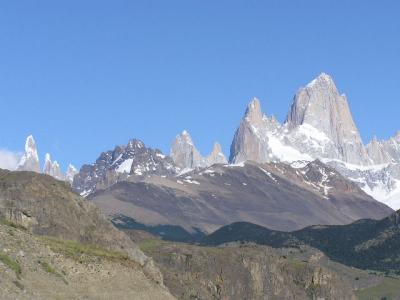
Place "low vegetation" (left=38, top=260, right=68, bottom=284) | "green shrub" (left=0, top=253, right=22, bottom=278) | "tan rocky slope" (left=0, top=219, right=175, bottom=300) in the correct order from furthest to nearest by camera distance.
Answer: "low vegetation" (left=38, top=260, right=68, bottom=284)
"green shrub" (left=0, top=253, right=22, bottom=278)
"tan rocky slope" (left=0, top=219, right=175, bottom=300)

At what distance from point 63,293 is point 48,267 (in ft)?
17.3

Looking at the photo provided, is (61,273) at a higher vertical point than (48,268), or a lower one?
higher

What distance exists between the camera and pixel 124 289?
133750 millimetres

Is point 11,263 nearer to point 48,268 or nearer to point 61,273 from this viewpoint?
point 48,268

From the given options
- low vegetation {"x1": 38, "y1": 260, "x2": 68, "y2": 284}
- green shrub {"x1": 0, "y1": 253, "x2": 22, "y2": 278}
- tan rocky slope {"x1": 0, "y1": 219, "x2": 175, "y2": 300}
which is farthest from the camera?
low vegetation {"x1": 38, "y1": 260, "x2": 68, "y2": 284}

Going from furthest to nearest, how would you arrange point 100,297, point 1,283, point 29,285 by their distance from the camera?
1. point 100,297
2. point 29,285
3. point 1,283

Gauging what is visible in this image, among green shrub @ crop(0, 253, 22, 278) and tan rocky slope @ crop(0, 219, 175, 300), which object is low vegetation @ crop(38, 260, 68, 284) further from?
green shrub @ crop(0, 253, 22, 278)

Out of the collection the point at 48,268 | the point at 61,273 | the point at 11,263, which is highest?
the point at 61,273

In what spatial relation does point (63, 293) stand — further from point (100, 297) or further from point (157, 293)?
point (157, 293)

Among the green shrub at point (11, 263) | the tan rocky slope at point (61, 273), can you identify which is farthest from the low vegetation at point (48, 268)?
the green shrub at point (11, 263)

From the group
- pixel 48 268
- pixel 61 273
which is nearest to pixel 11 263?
pixel 48 268

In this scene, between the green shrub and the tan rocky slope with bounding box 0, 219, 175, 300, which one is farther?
the green shrub

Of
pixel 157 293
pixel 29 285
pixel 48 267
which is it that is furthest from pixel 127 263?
pixel 29 285

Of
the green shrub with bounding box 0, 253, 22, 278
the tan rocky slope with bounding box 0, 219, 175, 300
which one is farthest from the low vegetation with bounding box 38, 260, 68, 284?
the green shrub with bounding box 0, 253, 22, 278
